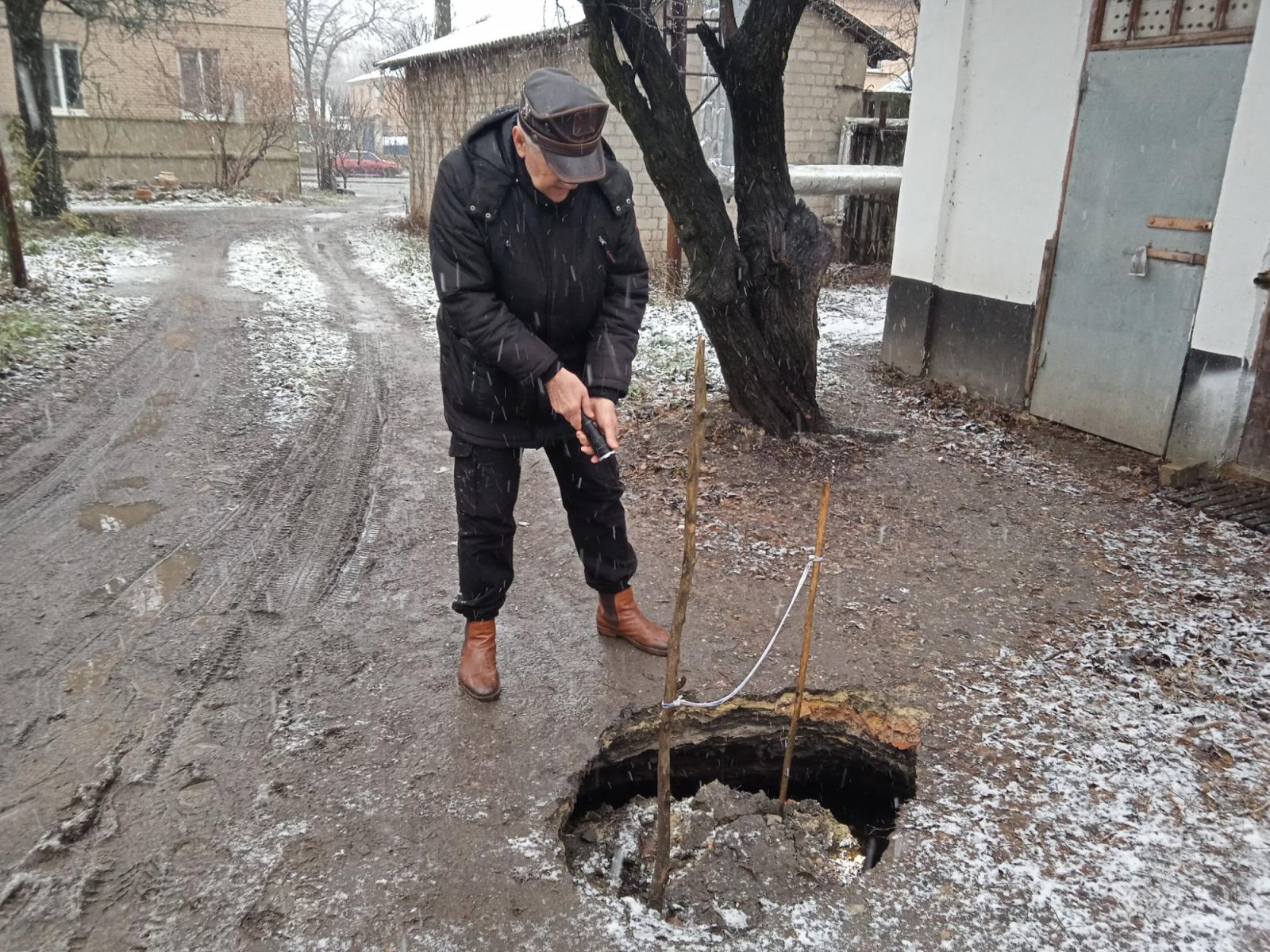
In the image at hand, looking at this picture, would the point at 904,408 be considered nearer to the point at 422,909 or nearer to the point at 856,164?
the point at 422,909

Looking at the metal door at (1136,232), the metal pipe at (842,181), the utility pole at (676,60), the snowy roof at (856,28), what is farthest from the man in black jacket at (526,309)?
the snowy roof at (856,28)

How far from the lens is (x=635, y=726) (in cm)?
317

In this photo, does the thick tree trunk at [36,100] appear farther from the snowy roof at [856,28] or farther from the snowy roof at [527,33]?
the snowy roof at [856,28]

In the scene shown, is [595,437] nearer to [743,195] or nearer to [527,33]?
[743,195]

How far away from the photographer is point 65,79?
23.4 metres

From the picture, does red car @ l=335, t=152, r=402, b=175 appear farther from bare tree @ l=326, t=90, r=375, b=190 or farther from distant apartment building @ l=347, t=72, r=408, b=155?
bare tree @ l=326, t=90, r=375, b=190

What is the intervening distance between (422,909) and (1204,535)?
14.2ft

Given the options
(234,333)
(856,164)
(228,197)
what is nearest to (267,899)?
(234,333)

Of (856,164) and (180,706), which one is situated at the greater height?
(856,164)

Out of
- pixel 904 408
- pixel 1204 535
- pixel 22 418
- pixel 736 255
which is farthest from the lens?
pixel 904 408

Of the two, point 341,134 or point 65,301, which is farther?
point 341,134

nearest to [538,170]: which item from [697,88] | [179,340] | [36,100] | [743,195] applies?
[743,195]

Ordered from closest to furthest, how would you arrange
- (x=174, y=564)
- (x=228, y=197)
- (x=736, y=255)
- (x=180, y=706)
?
(x=180, y=706) < (x=174, y=564) < (x=736, y=255) < (x=228, y=197)

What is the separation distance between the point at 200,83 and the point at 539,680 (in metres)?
26.9
